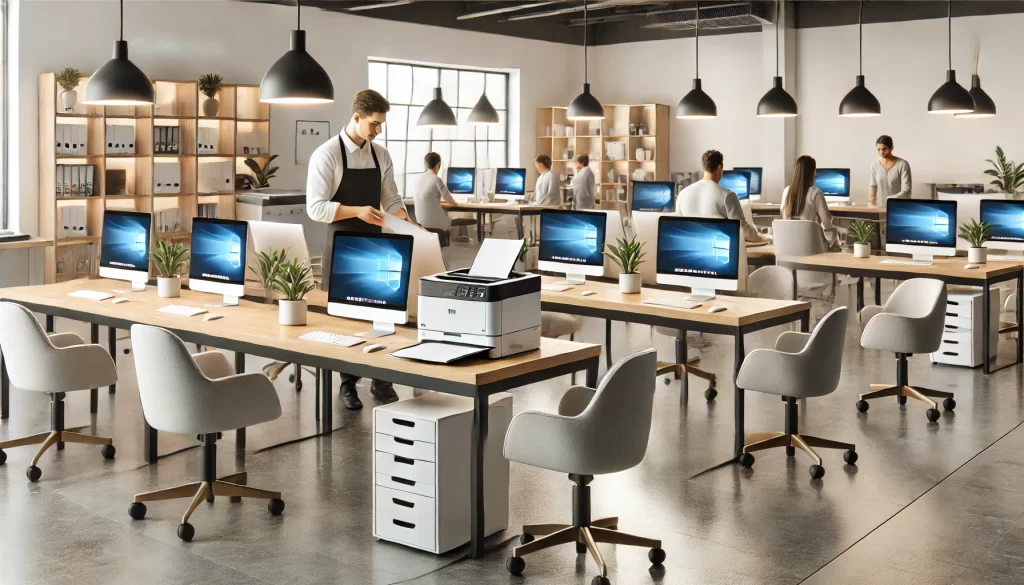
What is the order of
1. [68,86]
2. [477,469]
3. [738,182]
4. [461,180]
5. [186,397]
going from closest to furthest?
1. [477,469]
2. [186,397]
3. [68,86]
4. [738,182]
5. [461,180]

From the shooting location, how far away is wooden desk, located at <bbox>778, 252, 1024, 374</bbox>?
706 centimetres

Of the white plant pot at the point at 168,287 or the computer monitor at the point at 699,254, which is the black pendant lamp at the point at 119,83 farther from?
the computer monitor at the point at 699,254

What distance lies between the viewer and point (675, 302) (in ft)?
18.4

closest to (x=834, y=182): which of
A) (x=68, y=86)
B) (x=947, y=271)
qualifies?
(x=947, y=271)

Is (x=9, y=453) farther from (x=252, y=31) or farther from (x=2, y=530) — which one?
(x=252, y=31)

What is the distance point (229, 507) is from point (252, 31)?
356 inches

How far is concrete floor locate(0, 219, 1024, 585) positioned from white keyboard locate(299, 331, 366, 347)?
712 millimetres

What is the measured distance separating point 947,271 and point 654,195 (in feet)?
18.3

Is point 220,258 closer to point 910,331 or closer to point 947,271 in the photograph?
point 910,331

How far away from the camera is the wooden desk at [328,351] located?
394cm

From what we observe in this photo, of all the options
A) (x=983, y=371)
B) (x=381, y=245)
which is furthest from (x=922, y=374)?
(x=381, y=245)

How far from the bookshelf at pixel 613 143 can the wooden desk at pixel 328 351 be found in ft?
36.4

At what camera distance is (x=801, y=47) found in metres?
15.0

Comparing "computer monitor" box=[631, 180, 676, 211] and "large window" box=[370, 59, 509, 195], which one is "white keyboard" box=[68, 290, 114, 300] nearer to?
"computer monitor" box=[631, 180, 676, 211]
